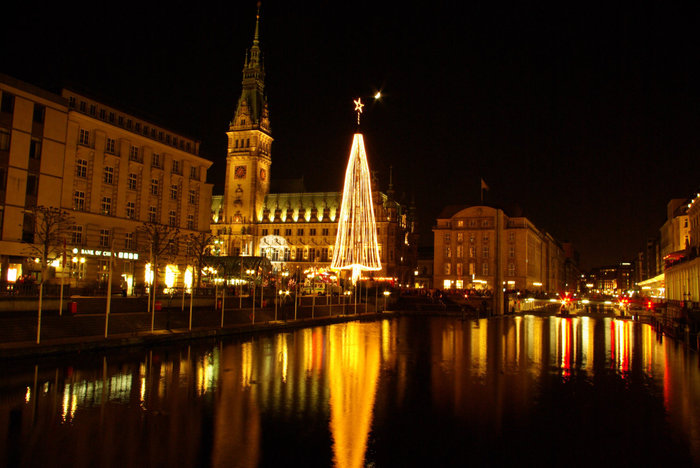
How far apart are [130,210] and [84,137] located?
10.2 meters

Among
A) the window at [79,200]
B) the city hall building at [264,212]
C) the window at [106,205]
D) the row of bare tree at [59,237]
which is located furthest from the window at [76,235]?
the city hall building at [264,212]

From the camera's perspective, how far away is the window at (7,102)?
50406 millimetres

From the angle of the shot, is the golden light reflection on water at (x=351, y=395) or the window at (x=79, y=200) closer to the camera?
the golden light reflection on water at (x=351, y=395)

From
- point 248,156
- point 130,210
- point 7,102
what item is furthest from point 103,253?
point 248,156

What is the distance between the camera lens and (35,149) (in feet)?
179

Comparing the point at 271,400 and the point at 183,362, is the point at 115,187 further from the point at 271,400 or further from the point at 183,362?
the point at 271,400

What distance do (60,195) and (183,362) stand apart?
3795cm

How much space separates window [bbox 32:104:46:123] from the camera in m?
54.5

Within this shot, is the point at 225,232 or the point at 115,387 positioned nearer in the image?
the point at 115,387

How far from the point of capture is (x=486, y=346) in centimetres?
3912

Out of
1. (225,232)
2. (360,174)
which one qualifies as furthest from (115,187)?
(225,232)

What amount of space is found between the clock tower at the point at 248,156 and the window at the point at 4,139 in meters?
82.7

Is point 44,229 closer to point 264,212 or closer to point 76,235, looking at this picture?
point 76,235

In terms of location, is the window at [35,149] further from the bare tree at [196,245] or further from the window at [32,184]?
the bare tree at [196,245]
